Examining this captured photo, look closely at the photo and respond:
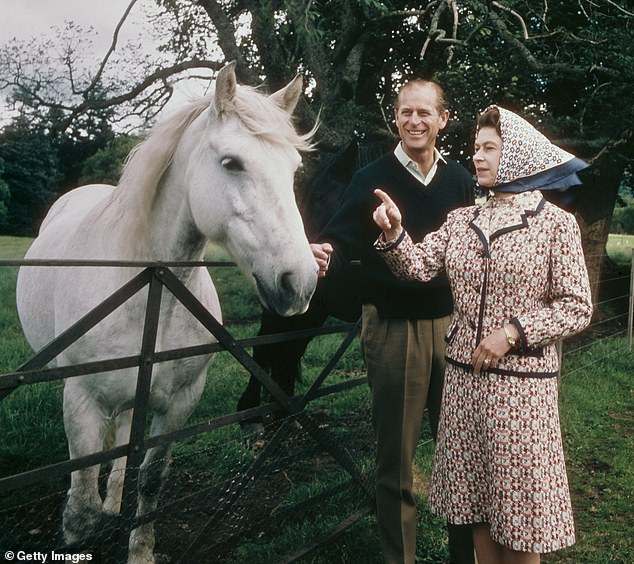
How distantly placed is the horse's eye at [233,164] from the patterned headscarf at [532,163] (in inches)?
37.8

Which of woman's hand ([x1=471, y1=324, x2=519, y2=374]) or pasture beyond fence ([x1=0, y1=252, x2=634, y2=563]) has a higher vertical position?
woman's hand ([x1=471, y1=324, x2=519, y2=374])

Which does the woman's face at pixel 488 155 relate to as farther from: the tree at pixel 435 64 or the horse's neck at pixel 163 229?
the tree at pixel 435 64

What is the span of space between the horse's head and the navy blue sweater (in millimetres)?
349

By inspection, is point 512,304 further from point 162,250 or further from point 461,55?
point 461,55

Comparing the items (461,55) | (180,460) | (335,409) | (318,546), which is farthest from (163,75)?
(318,546)

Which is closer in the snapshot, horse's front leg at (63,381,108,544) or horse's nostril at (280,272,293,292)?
horse's nostril at (280,272,293,292)

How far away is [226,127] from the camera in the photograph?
2311 mm

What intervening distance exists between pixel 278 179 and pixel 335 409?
11.5 feet

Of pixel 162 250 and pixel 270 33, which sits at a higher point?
pixel 270 33

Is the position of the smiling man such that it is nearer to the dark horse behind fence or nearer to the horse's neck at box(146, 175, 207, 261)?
the horse's neck at box(146, 175, 207, 261)

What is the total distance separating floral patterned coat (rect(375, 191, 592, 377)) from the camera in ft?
6.33

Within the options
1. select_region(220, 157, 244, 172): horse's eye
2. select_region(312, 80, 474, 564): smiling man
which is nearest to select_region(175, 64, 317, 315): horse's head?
select_region(220, 157, 244, 172): horse's eye

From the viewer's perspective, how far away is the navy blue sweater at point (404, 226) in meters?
2.47

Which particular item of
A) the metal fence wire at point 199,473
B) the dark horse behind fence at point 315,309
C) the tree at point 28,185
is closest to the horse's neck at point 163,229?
the metal fence wire at point 199,473
